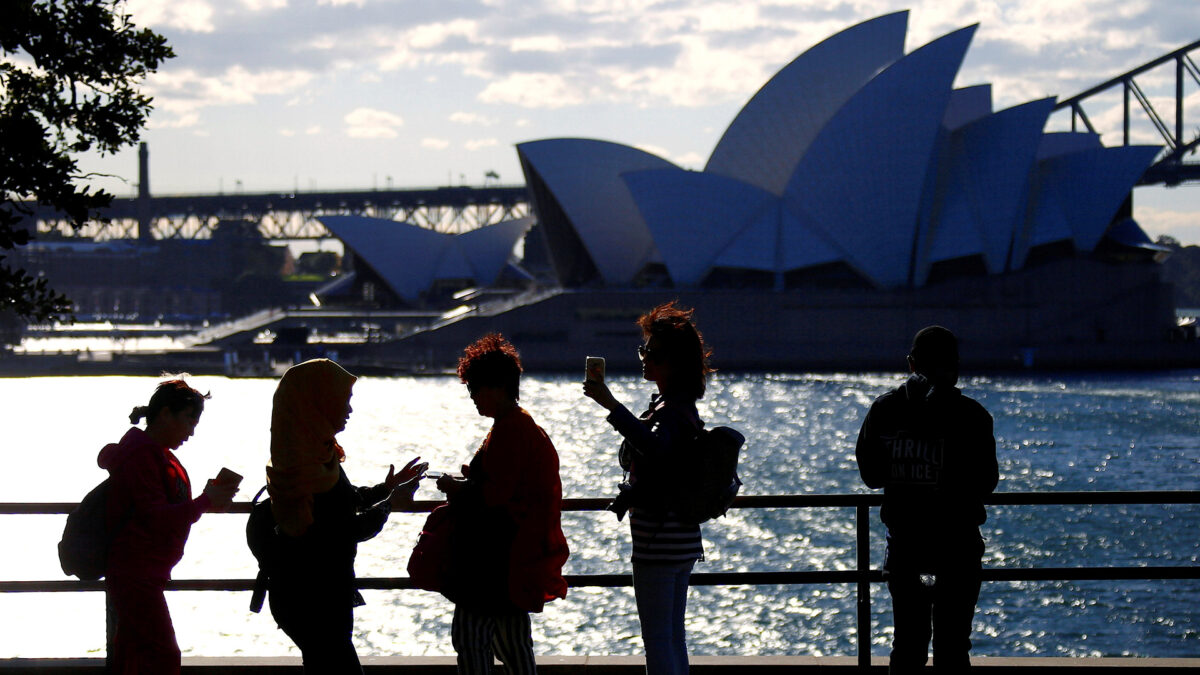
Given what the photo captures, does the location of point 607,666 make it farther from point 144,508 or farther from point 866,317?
point 866,317

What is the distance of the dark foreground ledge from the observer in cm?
509

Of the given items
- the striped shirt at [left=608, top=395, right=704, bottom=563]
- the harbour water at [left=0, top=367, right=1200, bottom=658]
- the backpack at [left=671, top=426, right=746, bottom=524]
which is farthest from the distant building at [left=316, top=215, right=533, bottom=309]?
the backpack at [left=671, top=426, right=746, bottom=524]

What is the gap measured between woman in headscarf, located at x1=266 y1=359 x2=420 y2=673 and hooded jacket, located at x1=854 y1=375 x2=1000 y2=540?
5.83 ft

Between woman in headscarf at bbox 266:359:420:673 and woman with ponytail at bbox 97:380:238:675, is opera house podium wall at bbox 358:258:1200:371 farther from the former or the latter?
woman in headscarf at bbox 266:359:420:673

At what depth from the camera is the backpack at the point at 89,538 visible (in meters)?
4.11

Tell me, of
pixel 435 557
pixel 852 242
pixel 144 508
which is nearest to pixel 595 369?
pixel 435 557

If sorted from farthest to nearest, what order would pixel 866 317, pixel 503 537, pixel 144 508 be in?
pixel 866 317
pixel 144 508
pixel 503 537

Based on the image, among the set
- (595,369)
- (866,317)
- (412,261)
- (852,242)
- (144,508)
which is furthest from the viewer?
(412,261)

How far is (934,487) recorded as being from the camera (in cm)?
448

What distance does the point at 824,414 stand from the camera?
3675 cm

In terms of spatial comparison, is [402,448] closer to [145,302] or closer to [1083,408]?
[1083,408]

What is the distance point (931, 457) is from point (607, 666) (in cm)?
165

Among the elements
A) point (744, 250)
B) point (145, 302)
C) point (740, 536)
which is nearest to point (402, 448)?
point (740, 536)

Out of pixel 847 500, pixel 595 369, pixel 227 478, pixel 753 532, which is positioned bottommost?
pixel 753 532
